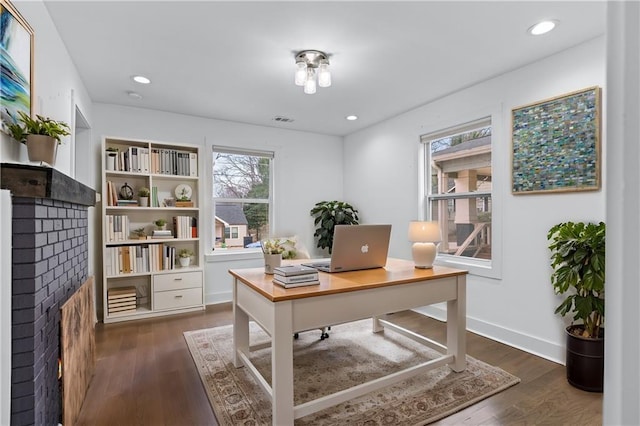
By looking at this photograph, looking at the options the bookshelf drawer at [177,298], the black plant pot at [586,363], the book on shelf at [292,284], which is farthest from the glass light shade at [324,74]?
the bookshelf drawer at [177,298]

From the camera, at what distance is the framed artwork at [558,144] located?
7.85ft

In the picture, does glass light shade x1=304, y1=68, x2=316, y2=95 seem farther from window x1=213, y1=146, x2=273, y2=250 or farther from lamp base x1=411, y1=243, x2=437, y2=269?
window x1=213, y1=146, x2=273, y2=250

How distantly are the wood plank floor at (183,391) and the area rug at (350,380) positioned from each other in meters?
0.09

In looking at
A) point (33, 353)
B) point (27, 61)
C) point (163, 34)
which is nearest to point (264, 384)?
point (33, 353)

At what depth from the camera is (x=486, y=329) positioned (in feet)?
10.3

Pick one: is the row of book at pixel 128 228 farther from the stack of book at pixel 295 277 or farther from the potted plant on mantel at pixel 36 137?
the stack of book at pixel 295 277

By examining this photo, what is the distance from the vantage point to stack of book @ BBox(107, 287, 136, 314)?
358 cm

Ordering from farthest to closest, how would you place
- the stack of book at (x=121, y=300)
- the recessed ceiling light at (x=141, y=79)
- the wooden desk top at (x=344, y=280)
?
the stack of book at (x=121, y=300)
the recessed ceiling light at (x=141, y=79)
the wooden desk top at (x=344, y=280)

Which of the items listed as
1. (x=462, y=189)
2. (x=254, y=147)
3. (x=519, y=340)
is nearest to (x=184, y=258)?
(x=254, y=147)

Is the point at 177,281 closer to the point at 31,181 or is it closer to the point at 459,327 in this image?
the point at 31,181

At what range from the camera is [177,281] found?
12.7ft

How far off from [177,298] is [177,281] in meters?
0.20

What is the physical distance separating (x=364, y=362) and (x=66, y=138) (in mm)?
2881

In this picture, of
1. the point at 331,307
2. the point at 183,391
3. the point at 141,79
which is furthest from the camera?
the point at 141,79
